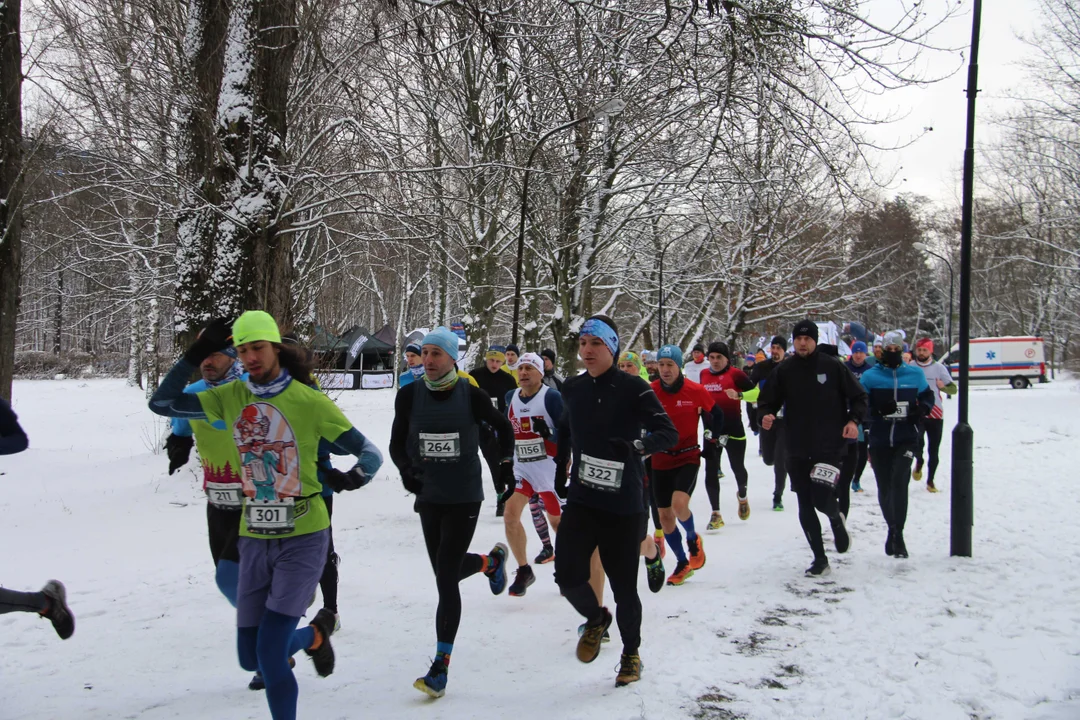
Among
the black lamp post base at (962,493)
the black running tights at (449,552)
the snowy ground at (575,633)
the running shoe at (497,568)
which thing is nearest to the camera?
the snowy ground at (575,633)

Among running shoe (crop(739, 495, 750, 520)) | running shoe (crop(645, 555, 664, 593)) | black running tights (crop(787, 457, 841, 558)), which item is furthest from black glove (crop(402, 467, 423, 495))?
running shoe (crop(739, 495, 750, 520))

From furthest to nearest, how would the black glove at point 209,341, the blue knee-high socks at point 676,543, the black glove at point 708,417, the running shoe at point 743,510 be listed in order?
the running shoe at point 743,510, the black glove at point 708,417, the blue knee-high socks at point 676,543, the black glove at point 209,341

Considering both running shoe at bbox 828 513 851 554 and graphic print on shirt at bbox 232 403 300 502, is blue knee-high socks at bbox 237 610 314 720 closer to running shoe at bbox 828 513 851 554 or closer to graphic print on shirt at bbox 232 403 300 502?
graphic print on shirt at bbox 232 403 300 502

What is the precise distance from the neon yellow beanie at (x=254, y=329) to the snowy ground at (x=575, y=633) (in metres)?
1.93

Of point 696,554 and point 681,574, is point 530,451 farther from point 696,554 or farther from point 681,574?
point 696,554

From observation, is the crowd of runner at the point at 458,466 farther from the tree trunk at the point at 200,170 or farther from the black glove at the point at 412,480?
the tree trunk at the point at 200,170

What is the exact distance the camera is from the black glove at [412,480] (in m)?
4.58

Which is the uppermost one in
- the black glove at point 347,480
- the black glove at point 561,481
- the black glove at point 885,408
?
the black glove at point 885,408

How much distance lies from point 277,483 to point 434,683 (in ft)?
4.75

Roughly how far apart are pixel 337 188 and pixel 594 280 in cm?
987

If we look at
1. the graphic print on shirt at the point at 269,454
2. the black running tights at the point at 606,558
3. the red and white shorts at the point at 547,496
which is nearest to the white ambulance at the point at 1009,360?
the red and white shorts at the point at 547,496

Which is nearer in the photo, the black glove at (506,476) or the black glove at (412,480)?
the black glove at (412,480)

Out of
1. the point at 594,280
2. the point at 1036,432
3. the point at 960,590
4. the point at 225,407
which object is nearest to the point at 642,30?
the point at 225,407

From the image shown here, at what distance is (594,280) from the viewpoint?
20.3m
